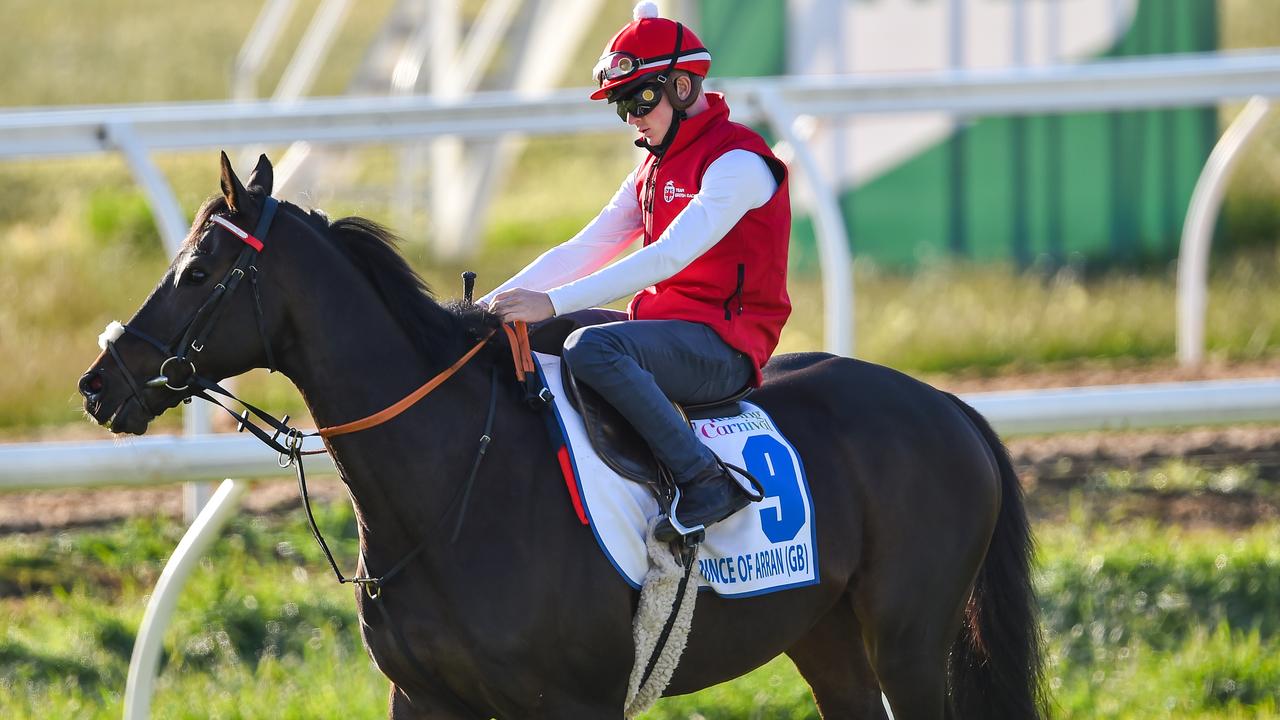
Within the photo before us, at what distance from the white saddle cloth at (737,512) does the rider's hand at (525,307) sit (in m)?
0.22

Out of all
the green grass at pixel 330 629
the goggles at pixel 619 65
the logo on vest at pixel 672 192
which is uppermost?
the goggles at pixel 619 65

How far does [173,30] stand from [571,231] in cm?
2139

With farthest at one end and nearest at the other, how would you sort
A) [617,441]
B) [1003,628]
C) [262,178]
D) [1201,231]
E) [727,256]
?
[1201,231], [1003,628], [727,256], [617,441], [262,178]

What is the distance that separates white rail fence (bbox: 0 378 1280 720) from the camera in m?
4.23

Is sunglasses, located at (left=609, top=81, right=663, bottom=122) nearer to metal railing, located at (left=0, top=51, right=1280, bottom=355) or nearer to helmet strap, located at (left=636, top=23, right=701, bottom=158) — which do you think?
helmet strap, located at (left=636, top=23, right=701, bottom=158)

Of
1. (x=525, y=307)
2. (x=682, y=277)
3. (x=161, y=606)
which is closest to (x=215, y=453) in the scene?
(x=161, y=606)

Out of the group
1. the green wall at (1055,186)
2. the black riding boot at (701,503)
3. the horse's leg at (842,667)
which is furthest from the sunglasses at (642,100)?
the green wall at (1055,186)

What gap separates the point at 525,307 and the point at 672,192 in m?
0.52

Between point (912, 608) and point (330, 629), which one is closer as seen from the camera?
point (912, 608)

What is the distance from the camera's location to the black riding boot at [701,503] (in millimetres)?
3479

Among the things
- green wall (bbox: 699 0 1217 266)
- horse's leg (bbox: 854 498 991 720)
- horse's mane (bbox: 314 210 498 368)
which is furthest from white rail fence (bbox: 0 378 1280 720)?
green wall (bbox: 699 0 1217 266)

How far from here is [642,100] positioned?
11.9 feet

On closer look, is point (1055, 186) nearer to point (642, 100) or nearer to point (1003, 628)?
point (1003, 628)

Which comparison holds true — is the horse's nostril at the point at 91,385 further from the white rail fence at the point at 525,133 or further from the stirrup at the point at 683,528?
the stirrup at the point at 683,528
